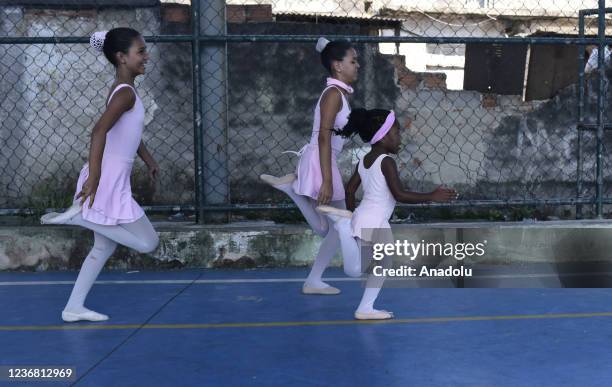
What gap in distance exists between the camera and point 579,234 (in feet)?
24.0

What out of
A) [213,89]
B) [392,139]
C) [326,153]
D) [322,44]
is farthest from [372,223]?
[213,89]

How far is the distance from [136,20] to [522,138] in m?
4.07

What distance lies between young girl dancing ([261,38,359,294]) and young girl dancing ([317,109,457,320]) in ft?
1.10

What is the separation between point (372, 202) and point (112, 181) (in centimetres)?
150

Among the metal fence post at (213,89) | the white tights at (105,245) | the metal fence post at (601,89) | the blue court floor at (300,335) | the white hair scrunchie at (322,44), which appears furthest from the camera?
the metal fence post at (601,89)

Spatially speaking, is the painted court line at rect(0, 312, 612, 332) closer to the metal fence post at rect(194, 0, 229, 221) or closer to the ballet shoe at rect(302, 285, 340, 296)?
the ballet shoe at rect(302, 285, 340, 296)

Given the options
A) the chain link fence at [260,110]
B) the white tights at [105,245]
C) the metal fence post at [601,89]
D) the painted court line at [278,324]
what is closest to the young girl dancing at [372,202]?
the painted court line at [278,324]

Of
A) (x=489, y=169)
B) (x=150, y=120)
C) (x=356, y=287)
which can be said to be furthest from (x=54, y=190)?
(x=489, y=169)

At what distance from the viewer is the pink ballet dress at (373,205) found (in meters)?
5.18

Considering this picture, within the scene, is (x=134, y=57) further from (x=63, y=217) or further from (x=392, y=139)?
(x=392, y=139)

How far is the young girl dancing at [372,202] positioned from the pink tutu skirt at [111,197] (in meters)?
1.13

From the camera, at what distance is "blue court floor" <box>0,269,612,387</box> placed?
4.18 meters

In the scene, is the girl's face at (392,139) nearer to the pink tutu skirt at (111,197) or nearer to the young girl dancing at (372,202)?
the young girl dancing at (372,202)

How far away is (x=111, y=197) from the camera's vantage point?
17.2 ft
